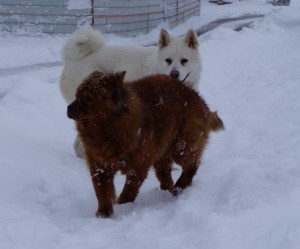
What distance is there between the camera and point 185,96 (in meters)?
4.43

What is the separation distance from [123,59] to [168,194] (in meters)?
2.38

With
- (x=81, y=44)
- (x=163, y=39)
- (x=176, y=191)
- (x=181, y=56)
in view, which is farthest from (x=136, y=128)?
(x=163, y=39)

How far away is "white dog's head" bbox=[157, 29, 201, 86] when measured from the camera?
20.8 feet

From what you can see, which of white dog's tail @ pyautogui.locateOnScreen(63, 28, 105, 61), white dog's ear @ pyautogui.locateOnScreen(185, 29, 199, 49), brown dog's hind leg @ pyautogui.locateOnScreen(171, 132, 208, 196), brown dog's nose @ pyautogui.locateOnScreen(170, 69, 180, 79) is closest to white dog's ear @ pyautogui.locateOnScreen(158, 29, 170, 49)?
white dog's ear @ pyautogui.locateOnScreen(185, 29, 199, 49)

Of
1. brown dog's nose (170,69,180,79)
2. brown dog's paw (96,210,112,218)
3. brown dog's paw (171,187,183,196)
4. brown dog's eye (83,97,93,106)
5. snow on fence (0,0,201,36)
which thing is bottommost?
snow on fence (0,0,201,36)

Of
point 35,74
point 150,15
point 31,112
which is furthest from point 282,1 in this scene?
point 31,112

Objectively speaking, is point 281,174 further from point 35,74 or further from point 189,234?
point 35,74

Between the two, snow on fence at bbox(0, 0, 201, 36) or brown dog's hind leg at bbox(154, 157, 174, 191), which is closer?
brown dog's hind leg at bbox(154, 157, 174, 191)

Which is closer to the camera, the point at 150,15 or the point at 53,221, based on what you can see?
the point at 53,221

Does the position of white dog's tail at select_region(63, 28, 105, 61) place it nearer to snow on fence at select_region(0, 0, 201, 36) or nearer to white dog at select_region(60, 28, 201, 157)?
white dog at select_region(60, 28, 201, 157)

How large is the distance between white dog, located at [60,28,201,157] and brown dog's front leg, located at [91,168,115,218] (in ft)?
6.72

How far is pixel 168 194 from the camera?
4461 millimetres

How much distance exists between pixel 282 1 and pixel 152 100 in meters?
30.7

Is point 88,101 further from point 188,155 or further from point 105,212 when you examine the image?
point 188,155
